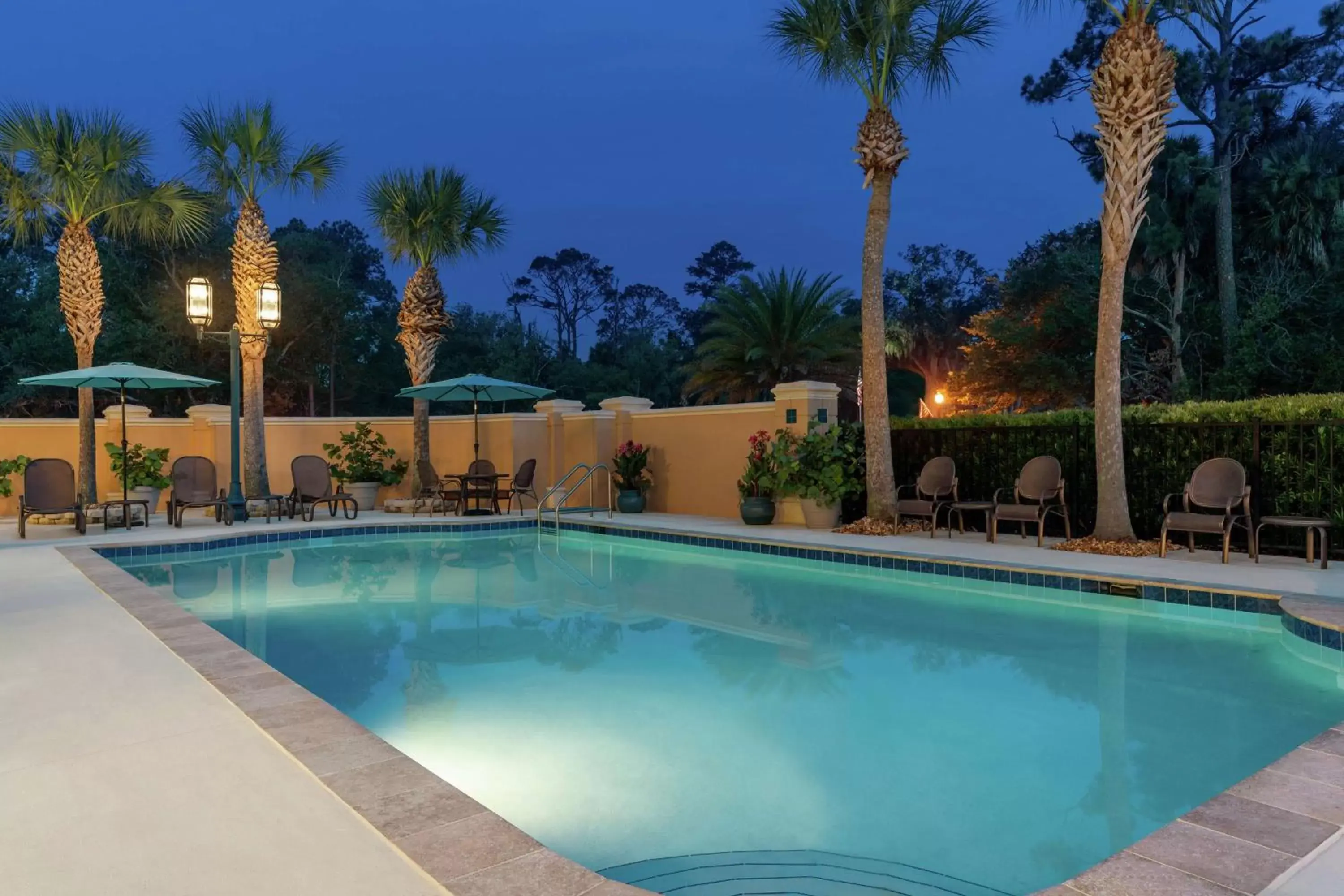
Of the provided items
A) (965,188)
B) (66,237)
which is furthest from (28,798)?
(965,188)

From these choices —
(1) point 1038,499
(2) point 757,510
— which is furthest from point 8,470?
(1) point 1038,499

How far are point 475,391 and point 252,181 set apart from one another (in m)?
4.30

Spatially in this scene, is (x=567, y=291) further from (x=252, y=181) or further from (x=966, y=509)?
(x=966, y=509)

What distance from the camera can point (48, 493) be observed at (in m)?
10.7

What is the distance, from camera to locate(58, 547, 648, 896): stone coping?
2.15 meters

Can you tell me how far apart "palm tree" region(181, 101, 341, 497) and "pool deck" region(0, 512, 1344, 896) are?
31.1 ft

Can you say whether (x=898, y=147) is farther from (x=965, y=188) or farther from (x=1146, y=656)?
(x=965, y=188)

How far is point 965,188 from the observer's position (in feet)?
302

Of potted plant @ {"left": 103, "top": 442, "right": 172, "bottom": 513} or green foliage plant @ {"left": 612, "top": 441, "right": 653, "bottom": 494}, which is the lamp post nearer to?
potted plant @ {"left": 103, "top": 442, "right": 172, "bottom": 513}

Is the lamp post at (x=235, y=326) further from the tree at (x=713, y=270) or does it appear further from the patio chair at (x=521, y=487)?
the tree at (x=713, y=270)

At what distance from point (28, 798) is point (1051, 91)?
25.9m

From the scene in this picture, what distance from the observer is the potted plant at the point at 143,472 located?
12844 millimetres

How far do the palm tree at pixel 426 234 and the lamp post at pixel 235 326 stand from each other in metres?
2.41

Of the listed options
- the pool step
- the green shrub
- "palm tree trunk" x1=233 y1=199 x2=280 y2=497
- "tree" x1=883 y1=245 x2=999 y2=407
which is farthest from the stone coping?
"tree" x1=883 y1=245 x2=999 y2=407
